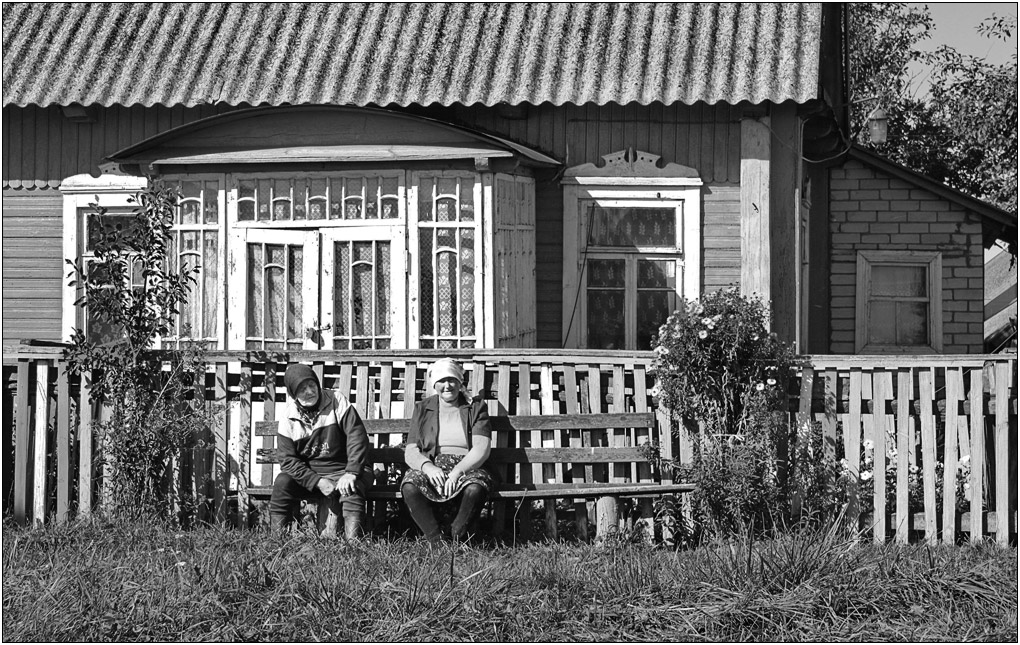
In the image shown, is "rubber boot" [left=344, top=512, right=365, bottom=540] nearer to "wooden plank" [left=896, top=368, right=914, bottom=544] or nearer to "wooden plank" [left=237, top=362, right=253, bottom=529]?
"wooden plank" [left=237, top=362, right=253, bottom=529]

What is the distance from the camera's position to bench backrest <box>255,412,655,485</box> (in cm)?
742

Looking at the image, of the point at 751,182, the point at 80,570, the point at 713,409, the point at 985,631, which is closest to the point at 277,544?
the point at 80,570

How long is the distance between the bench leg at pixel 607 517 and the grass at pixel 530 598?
0.84 m

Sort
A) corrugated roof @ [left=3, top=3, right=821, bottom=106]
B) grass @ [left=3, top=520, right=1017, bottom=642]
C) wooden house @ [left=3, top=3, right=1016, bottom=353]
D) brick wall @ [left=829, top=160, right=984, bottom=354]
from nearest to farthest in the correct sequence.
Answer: grass @ [left=3, top=520, right=1017, bottom=642] → wooden house @ [left=3, top=3, right=1016, bottom=353] → corrugated roof @ [left=3, top=3, right=821, bottom=106] → brick wall @ [left=829, top=160, right=984, bottom=354]

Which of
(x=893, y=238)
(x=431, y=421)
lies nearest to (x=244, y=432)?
(x=431, y=421)

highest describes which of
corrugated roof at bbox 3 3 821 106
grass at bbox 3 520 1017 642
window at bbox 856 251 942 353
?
corrugated roof at bbox 3 3 821 106

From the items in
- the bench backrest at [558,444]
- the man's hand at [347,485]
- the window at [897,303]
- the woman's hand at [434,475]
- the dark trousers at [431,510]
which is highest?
the window at [897,303]

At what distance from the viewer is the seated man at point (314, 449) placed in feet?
23.7

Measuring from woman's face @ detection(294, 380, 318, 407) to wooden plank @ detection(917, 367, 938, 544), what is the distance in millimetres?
3556

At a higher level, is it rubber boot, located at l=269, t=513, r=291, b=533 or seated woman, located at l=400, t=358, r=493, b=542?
seated woman, located at l=400, t=358, r=493, b=542

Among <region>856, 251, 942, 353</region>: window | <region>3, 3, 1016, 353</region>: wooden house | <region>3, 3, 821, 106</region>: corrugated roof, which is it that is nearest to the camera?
<region>3, 3, 1016, 353</region>: wooden house

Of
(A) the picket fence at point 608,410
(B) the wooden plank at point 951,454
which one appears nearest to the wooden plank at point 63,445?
(A) the picket fence at point 608,410

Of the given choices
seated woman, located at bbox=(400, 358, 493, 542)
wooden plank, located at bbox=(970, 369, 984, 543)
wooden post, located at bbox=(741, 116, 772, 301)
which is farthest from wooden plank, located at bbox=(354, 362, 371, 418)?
wooden post, located at bbox=(741, 116, 772, 301)

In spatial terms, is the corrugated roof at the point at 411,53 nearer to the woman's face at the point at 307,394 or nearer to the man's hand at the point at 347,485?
the woman's face at the point at 307,394
